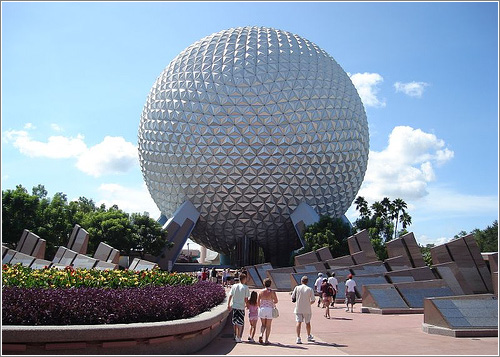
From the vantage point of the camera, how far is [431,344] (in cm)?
956

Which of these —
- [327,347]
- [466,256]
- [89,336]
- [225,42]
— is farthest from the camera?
[225,42]

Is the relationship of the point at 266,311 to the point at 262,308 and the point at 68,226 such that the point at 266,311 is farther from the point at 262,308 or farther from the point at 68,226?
the point at 68,226

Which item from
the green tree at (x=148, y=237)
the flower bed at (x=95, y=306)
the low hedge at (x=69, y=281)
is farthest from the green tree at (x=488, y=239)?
the flower bed at (x=95, y=306)

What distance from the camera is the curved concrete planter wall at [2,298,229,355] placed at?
7301mm

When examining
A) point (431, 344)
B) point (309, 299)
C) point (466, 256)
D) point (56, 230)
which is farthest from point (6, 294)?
point (56, 230)

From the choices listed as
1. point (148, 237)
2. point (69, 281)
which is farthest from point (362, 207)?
point (69, 281)

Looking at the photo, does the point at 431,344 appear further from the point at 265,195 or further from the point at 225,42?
the point at 225,42

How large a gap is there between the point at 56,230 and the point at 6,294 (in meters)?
31.0

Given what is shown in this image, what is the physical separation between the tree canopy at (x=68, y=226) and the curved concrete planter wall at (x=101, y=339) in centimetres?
2695

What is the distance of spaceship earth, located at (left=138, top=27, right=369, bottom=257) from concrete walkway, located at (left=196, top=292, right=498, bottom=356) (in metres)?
22.1

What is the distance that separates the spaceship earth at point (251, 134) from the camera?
34812 millimetres

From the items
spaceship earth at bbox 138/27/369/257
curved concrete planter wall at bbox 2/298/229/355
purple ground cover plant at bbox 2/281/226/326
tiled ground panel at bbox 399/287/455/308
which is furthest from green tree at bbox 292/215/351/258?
curved concrete planter wall at bbox 2/298/229/355

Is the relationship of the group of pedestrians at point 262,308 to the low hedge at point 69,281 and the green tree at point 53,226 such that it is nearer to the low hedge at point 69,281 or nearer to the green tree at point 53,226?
the low hedge at point 69,281

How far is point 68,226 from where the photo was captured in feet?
126
